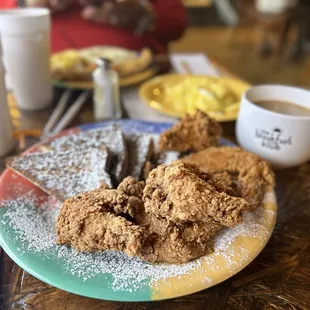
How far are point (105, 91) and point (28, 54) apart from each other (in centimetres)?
27

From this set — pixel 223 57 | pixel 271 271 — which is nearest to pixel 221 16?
pixel 223 57

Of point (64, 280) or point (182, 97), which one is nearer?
point (64, 280)

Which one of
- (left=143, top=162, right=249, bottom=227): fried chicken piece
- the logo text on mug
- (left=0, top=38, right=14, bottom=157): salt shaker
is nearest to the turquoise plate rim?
(left=143, top=162, right=249, bottom=227): fried chicken piece

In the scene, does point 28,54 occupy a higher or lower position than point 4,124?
higher

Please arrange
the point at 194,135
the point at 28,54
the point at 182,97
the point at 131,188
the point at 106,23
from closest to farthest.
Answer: the point at 131,188
the point at 194,135
the point at 28,54
the point at 182,97
the point at 106,23

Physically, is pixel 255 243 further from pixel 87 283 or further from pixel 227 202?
pixel 87 283

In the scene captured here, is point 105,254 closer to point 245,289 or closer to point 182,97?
point 245,289

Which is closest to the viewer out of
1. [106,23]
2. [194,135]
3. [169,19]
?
[194,135]

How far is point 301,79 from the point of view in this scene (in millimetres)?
4008

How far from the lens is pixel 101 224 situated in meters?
0.60

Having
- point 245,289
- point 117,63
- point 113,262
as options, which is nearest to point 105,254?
point 113,262

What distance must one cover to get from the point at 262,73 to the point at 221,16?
216 centimetres

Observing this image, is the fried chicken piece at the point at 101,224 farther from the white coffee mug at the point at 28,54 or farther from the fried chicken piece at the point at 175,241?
the white coffee mug at the point at 28,54

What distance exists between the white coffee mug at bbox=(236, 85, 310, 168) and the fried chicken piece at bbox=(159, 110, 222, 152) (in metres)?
Answer: 0.08
